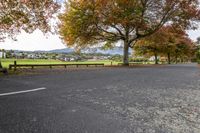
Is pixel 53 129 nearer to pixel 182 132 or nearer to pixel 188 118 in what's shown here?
pixel 182 132

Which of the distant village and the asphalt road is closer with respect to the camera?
the asphalt road

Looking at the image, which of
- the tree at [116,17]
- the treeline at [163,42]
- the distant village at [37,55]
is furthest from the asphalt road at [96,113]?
the distant village at [37,55]

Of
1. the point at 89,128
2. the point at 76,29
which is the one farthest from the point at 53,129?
the point at 76,29

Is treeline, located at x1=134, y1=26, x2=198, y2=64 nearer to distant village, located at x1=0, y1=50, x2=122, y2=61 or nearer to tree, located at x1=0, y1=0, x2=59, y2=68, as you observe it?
distant village, located at x1=0, y1=50, x2=122, y2=61

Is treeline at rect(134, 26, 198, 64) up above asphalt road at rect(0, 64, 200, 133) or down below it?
above

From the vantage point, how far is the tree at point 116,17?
92.6 ft

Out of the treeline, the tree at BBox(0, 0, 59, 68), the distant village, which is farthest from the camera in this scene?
the distant village

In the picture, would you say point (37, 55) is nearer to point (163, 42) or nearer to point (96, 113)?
point (163, 42)

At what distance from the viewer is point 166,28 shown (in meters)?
34.0

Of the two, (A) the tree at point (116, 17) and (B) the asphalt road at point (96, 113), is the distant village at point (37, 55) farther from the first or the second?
(B) the asphalt road at point (96, 113)

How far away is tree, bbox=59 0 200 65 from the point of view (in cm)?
2822

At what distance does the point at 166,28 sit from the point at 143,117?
3115 cm

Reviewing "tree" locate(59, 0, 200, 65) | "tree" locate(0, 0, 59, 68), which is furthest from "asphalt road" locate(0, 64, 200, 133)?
"tree" locate(59, 0, 200, 65)

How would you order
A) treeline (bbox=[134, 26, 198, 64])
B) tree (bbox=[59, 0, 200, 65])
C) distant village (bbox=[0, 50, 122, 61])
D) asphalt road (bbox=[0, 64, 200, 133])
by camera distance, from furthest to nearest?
distant village (bbox=[0, 50, 122, 61])
treeline (bbox=[134, 26, 198, 64])
tree (bbox=[59, 0, 200, 65])
asphalt road (bbox=[0, 64, 200, 133])
